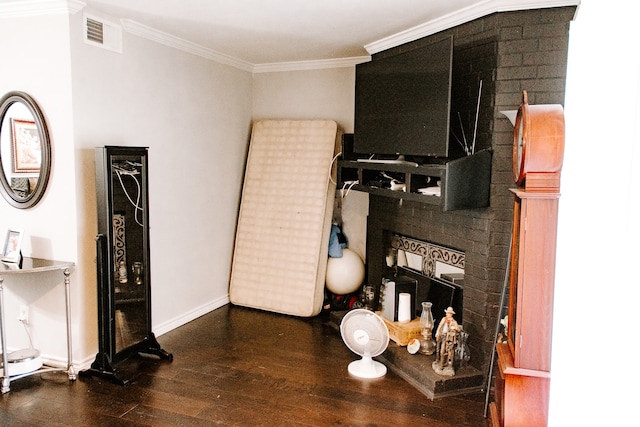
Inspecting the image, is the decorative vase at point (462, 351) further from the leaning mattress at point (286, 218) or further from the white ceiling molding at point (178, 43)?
the white ceiling molding at point (178, 43)

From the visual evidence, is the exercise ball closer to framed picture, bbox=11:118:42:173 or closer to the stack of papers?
the stack of papers


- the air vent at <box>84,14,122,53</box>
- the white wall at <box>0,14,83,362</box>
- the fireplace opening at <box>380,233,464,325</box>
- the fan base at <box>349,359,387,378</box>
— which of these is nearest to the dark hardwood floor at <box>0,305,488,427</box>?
the fan base at <box>349,359,387,378</box>

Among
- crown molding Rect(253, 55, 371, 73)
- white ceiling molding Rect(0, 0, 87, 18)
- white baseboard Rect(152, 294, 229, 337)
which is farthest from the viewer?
crown molding Rect(253, 55, 371, 73)

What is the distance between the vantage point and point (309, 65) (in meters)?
5.05

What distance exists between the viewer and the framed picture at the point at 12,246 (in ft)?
10.6

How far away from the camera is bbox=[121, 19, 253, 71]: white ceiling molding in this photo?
3709 mm

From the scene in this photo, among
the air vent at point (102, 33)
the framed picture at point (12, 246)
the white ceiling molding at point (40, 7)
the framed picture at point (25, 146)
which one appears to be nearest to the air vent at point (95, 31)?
the air vent at point (102, 33)

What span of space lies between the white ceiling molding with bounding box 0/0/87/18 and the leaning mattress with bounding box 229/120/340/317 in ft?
7.04

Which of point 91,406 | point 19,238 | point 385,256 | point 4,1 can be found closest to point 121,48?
point 4,1

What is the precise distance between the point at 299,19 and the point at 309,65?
1495mm

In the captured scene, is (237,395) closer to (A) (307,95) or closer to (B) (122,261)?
(B) (122,261)

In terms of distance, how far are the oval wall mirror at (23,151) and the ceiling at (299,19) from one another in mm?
754

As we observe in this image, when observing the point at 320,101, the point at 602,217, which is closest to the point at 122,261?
the point at 320,101

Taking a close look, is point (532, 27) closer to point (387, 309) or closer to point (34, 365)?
point (387, 309)
